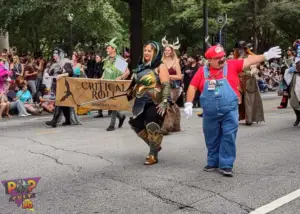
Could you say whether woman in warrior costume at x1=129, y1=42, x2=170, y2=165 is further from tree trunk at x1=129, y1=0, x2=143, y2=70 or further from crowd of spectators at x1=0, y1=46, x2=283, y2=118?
tree trunk at x1=129, y1=0, x2=143, y2=70

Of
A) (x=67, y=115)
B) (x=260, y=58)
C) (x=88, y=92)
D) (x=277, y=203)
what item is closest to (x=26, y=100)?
(x=67, y=115)

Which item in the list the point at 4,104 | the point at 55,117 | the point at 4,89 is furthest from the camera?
the point at 4,89

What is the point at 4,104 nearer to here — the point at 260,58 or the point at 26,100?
the point at 26,100

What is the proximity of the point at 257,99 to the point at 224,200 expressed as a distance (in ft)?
19.7

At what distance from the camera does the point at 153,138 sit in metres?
6.87

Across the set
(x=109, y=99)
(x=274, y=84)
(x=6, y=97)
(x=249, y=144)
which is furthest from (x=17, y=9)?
(x=274, y=84)

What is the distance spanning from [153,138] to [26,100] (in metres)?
8.24

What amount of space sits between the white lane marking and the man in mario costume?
95 centimetres

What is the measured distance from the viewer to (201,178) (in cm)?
Result: 607

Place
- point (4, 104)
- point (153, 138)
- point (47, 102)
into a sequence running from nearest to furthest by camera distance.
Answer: point (153, 138) → point (4, 104) → point (47, 102)

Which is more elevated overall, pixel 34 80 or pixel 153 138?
pixel 34 80

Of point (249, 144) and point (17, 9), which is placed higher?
point (17, 9)

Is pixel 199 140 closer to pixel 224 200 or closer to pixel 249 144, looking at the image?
pixel 249 144

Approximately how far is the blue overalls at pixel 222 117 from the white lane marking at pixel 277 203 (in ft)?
3.27
